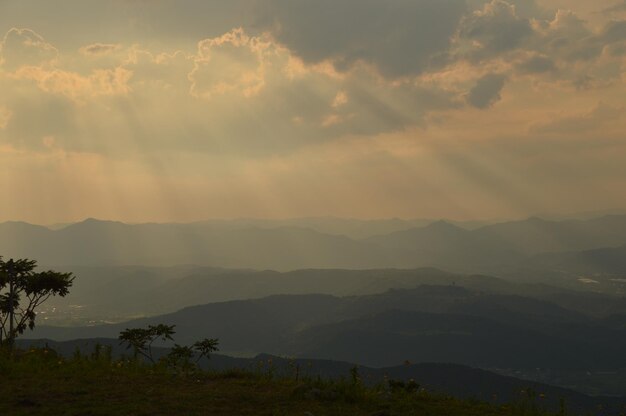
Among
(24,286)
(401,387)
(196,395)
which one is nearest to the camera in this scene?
(196,395)

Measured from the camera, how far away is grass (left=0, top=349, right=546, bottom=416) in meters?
12.8

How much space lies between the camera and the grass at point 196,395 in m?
12.8

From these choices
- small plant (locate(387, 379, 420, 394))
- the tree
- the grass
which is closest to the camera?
the grass

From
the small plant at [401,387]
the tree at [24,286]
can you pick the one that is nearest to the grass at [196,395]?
the small plant at [401,387]

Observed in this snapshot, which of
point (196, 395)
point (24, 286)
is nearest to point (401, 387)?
point (196, 395)

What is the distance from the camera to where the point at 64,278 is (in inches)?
1134

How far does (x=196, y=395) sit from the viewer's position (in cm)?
1408

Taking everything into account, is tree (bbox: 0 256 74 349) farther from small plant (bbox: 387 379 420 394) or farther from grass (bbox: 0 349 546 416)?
small plant (bbox: 387 379 420 394)

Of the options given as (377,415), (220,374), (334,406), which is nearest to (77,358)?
(220,374)

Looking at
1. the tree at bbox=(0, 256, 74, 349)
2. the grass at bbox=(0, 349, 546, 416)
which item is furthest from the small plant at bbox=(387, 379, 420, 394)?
the tree at bbox=(0, 256, 74, 349)

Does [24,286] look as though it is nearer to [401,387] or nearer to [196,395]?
[196,395]

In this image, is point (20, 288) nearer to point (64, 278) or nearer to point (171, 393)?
point (64, 278)

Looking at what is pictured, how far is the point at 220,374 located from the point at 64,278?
1601cm

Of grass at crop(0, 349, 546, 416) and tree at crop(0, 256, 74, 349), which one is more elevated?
tree at crop(0, 256, 74, 349)
